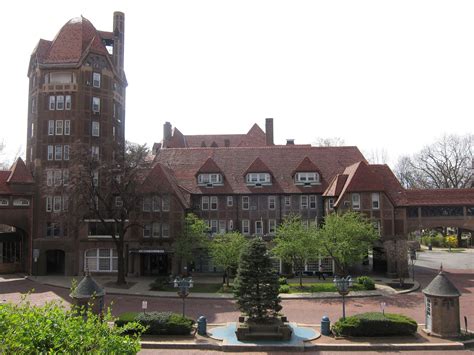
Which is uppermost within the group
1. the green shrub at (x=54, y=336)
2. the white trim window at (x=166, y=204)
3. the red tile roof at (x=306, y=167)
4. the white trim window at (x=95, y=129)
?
the white trim window at (x=95, y=129)

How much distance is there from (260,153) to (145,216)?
15.6m

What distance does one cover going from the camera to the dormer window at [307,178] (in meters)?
49.5

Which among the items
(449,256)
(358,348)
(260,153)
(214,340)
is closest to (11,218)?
(260,153)

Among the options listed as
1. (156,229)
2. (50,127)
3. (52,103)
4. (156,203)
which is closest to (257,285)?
(156,203)

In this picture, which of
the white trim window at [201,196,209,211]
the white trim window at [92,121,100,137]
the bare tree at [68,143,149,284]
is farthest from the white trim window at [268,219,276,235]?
the white trim window at [92,121,100,137]

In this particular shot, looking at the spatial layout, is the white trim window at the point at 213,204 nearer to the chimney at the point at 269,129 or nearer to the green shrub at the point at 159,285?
the green shrub at the point at 159,285

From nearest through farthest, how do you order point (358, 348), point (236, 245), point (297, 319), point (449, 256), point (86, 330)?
1. point (86, 330)
2. point (358, 348)
3. point (297, 319)
4. point (236, 245)
5. point (449, 256)

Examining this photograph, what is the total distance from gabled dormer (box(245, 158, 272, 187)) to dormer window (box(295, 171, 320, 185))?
9.74 feet

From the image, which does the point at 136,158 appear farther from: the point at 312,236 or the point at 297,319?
the point at 297,319

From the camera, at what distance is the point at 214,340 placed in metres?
23.2

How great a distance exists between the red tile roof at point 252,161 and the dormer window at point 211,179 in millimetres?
489

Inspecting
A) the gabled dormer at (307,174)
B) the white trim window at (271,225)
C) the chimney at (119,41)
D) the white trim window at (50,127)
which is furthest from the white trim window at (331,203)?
the white trim window at (50,127)

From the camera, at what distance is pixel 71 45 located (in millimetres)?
49625

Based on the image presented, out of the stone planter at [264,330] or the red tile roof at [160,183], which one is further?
the red tile roof at [160,183]
